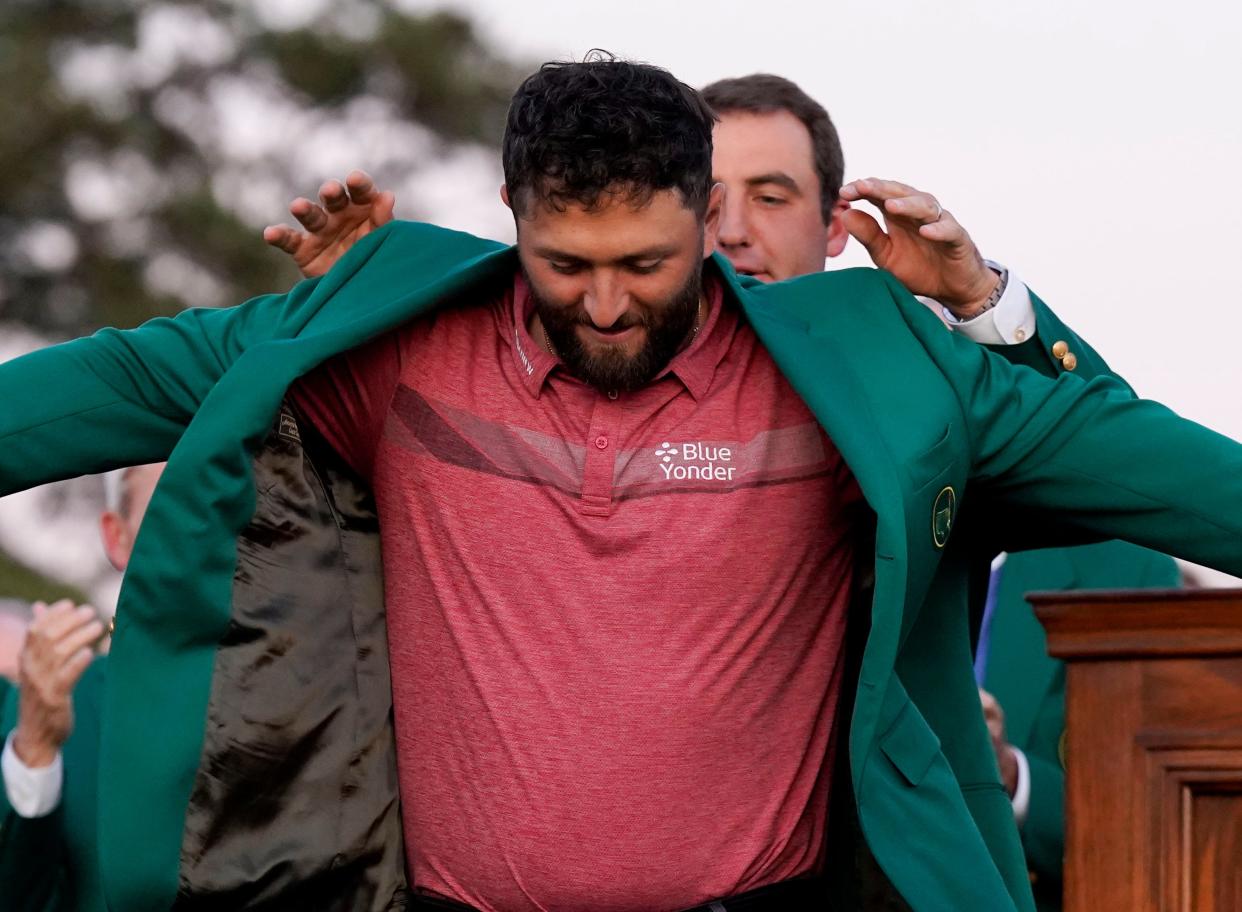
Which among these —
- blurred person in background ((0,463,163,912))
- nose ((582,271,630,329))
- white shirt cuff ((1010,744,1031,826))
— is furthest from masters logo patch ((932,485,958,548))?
white shirt cuff ((1010,744,1031,826))

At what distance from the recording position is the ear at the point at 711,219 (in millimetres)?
2980

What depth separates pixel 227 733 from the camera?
2.78 m

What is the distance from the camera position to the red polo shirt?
9.07 ft

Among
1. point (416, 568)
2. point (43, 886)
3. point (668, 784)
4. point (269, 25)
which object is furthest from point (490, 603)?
point (269, 25)

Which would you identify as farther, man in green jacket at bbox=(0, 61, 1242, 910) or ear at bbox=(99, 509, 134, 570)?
ear at bbox=(99, 509, 134, 570)

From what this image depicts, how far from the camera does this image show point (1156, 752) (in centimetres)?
270

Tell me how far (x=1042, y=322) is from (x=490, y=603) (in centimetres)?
89

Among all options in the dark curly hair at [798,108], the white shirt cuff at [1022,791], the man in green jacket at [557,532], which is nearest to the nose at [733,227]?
the dark curly hair at [798,108]

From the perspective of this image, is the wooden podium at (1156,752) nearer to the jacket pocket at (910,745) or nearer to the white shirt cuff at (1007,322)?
the jacket pocket at (910,745)

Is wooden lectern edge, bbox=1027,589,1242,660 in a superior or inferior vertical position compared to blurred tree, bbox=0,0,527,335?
inferior

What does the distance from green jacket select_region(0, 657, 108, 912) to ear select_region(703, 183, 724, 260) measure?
189 cm

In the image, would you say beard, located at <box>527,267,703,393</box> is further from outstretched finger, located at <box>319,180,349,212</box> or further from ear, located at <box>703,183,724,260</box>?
outstretched finger, located at <box>319,180,349,212</box>

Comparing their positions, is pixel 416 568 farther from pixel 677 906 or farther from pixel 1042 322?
pixel 1042 322

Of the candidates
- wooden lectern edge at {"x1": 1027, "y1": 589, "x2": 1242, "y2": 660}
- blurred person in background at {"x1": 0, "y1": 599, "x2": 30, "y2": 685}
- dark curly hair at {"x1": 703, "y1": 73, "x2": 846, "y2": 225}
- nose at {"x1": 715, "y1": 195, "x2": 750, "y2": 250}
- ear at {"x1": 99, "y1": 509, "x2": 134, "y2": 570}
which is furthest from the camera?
blurred person in background at {"x1": 0, "y1": 599, "x2": 30, "y2": 685}
